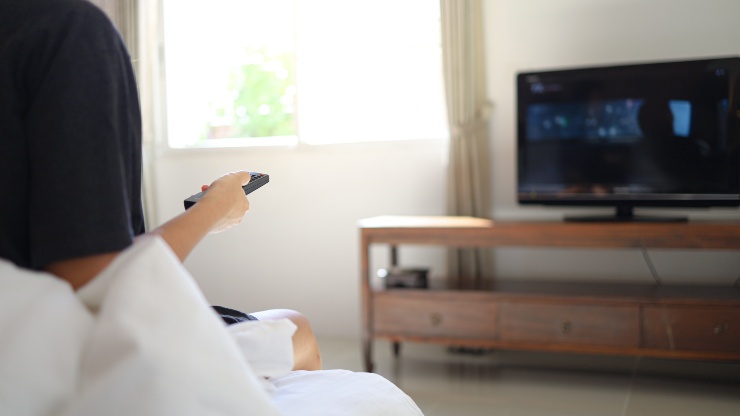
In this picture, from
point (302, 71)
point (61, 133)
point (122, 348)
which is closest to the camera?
point (122, 348)

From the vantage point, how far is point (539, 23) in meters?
3.95

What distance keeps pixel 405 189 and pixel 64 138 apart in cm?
345

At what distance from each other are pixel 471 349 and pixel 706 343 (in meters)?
1.16

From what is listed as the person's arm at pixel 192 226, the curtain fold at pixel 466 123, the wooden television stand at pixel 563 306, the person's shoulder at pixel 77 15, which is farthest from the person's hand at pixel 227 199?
the curtain fold at pixel 466 123

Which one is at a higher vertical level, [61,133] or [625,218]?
[61,133]

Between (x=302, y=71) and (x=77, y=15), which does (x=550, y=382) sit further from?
(x=77, y=15)

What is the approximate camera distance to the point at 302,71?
4555 millimetres

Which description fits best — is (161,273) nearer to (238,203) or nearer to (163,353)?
(163,353)

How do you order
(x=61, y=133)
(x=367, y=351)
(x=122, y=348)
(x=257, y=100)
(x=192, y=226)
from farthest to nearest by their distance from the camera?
(x=257, y=100) < (x=367, y=351) < (x=192, y=226) < (x=61, y=133) < (x=122, y=348)

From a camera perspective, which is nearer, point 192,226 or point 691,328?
point 192,226

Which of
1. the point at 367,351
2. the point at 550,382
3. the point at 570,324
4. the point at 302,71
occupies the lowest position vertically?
the point at 550,382

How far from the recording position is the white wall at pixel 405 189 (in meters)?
3.74

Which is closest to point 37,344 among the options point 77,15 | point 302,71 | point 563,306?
point 77,15

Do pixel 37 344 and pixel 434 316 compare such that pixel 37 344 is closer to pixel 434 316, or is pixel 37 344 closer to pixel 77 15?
pixel 77 15
